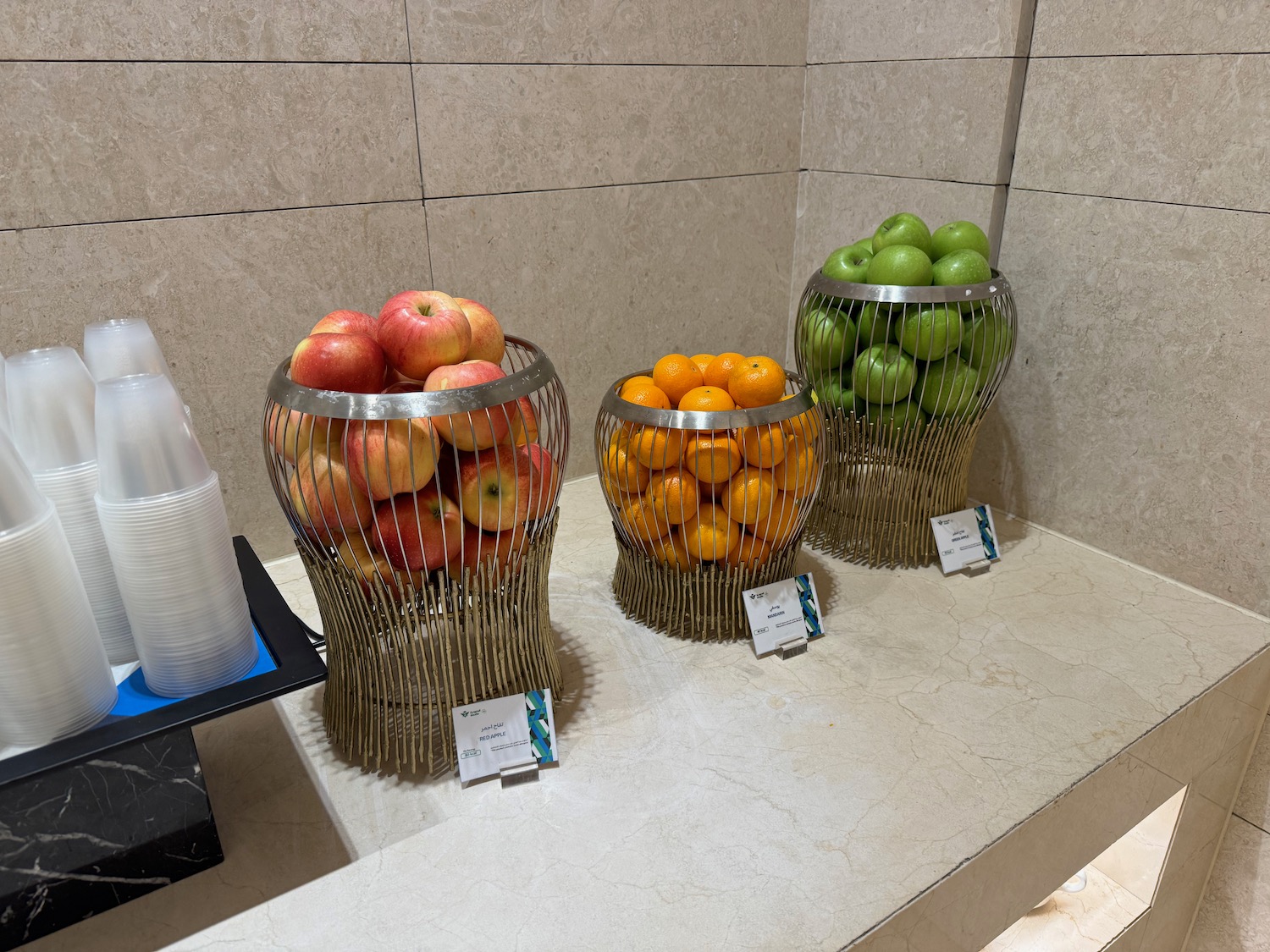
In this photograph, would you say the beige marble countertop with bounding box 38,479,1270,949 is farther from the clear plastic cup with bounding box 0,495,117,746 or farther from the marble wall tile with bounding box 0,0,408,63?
the marble wall tile with bounding box 0,0,408,63

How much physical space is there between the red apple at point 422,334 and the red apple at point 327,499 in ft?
0.35

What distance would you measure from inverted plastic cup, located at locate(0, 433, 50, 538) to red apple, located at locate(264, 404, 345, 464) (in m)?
0.20

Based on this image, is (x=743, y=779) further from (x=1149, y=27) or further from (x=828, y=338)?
(x=1149, y=27)

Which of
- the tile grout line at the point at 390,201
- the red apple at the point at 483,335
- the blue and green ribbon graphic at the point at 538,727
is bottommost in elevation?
the blue and green ribbon graphic at the point at 538,727

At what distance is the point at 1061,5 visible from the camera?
1.15 m

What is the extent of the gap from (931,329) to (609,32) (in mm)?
645

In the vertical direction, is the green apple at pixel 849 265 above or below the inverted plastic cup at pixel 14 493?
above

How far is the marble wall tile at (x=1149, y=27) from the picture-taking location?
0.99m

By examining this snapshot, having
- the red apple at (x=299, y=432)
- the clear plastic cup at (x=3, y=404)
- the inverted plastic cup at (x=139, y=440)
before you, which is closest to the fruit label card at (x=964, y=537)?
the red apple at (x=299, y=432)

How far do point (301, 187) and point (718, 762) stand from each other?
87 cm

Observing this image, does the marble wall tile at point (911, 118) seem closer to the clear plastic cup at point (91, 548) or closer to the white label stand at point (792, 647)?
the white label stand at point (792, 647)

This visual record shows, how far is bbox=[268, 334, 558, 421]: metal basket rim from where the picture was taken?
27.5 inches

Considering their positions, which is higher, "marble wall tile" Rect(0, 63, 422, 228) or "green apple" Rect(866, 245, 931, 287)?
"marble wall tile" Rect(0, 63, 422, 228)

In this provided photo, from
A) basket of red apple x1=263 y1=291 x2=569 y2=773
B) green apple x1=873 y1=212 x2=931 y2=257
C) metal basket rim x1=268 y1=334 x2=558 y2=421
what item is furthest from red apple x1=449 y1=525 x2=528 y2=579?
green apple x1=873 y1=212 x2=931 y2=257
